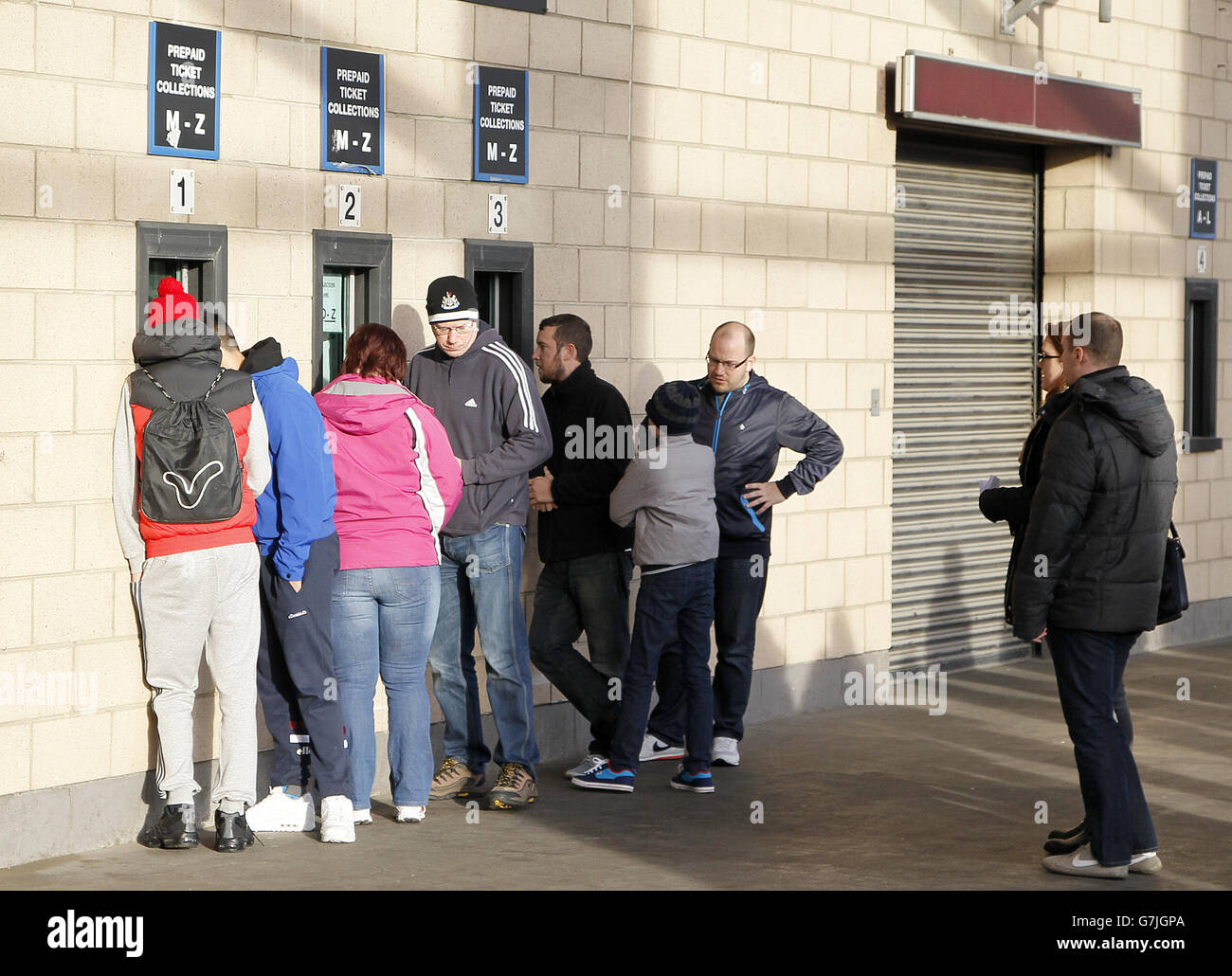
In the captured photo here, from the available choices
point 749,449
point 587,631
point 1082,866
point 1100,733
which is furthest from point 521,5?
point 1082,866

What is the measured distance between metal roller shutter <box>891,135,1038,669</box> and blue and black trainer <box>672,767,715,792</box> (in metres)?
2.94

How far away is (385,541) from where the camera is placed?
668 cm

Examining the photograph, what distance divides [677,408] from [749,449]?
2.51ft

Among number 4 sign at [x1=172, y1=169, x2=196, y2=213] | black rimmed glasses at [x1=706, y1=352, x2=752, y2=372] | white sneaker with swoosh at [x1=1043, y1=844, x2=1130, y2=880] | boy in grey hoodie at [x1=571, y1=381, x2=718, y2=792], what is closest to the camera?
white sneaker with swoosh at [x1=1043, y1=844, x2=1130, y2=880]

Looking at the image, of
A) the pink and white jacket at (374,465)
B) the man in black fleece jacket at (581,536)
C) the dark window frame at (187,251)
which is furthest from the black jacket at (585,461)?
the dark window frame at (187,251)

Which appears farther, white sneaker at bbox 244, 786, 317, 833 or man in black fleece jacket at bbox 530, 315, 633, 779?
man in black fleece jacket at bbox 530, 315, 633, 779

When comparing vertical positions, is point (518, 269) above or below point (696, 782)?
above

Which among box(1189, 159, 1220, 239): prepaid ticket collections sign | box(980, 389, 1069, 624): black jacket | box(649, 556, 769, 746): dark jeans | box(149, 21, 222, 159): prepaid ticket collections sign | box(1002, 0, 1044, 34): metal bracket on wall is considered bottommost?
box(649, 556, 769, 746): dark jeans

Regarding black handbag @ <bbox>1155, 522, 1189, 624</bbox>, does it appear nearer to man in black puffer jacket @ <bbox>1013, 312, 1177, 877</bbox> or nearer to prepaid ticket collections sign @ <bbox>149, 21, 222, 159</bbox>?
man in black puffer jacket @ <bbox>1013, 312, 1177, 877</bbox>

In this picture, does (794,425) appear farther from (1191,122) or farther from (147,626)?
(1191,122)

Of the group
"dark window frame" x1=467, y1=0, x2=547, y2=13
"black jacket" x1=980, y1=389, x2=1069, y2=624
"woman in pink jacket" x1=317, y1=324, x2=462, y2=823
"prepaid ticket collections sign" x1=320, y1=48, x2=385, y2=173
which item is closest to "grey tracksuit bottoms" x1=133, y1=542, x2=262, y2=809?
"woman in pink jacket" x1=317, y1=324, x2=462, y2=823

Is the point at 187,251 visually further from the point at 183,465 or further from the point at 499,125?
the point at 499,125

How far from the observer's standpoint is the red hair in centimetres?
671

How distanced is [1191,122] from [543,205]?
5.96 metres
